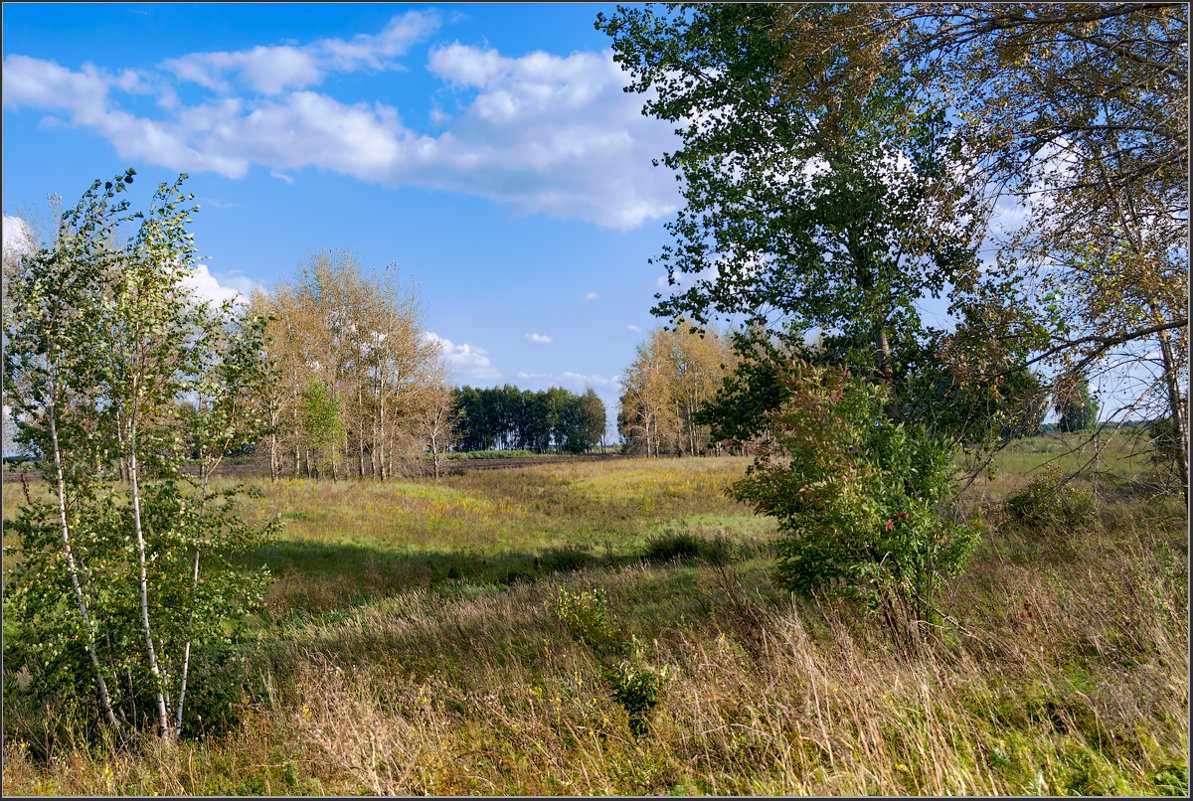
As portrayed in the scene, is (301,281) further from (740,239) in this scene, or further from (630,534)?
(740,239)

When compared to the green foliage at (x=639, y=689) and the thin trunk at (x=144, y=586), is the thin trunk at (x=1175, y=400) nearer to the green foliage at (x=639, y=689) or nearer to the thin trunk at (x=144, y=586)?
the green foliage at (x=639, y=689)

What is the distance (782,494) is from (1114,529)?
919 centimetres

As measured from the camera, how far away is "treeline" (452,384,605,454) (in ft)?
328

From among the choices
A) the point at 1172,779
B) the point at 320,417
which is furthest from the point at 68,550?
the point at 320,417

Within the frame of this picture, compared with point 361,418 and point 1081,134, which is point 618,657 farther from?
point 361,418

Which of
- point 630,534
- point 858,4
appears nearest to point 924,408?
point 858,4

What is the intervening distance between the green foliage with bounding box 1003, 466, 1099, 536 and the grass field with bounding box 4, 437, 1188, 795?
1.39 feet

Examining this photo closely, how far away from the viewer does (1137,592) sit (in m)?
6.36

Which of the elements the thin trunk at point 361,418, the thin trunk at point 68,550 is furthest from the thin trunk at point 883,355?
the thin trunk at point 361,418

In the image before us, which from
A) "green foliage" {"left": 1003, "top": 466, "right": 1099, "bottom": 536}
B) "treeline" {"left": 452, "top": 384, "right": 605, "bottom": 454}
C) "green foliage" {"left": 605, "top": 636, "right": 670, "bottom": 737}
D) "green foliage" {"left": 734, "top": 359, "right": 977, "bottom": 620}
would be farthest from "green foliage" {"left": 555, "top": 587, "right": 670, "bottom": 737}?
"treeline" {"left": 452, "top": 384, "right": 605, "bottom": 454}

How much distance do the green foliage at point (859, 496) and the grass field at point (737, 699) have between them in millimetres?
532

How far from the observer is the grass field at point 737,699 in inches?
168

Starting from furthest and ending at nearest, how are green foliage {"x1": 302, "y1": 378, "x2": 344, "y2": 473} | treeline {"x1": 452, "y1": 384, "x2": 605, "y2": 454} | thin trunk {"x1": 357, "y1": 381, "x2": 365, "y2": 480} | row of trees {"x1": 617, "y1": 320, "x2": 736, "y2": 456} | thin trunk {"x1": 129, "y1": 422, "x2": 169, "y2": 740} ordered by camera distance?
treeline {"x1": 452, "y1": 384, "x2": 605, "y2": 454} < row of trees {"x1": 617, "y1": 320, "x2": 736, "y2": 456} < thin trunk {"x1": 357, "y1": 381, "x2": 365, "y2": 480} < green foliage {"x1": 302, "y1": 378, "x2": 344, "y2": 473} < thin trunk {"x1": 129, "y1": 422, "x2": 169, "y2": 740}

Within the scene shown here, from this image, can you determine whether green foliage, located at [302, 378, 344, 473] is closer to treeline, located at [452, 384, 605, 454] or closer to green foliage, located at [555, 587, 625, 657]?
green foliage, located at [555, 587, 625, 657]
